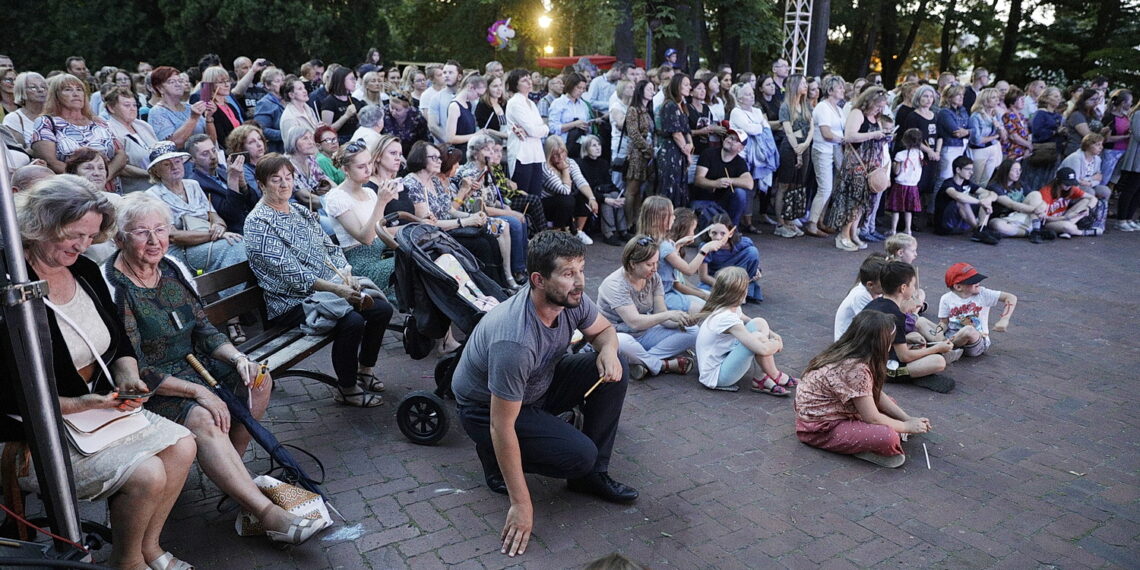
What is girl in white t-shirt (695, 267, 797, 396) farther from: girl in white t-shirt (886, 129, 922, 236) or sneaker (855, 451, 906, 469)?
girl in white t-shirt (886, 129, 922, 236)

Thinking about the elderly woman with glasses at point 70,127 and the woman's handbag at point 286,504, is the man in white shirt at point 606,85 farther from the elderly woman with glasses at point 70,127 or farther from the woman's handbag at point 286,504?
the woman's handbag at point 286,504

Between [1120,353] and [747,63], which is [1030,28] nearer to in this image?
[747,63]

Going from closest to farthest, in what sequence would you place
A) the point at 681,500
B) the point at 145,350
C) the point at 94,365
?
the point at 94,365
the point at 145,350
the point at 681,500

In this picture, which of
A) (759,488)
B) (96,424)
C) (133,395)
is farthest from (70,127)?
(759,488)

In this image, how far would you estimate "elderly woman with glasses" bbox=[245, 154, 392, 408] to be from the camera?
490cm

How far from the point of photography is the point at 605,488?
13.2 feet

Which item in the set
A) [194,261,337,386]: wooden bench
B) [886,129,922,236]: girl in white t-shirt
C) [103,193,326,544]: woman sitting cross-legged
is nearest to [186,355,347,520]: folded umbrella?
[103,193,326,544]: woman sitting cross-legged

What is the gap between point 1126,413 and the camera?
5.27 metres

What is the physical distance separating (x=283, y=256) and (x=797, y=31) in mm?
12935

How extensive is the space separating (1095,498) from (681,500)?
2.11 meters

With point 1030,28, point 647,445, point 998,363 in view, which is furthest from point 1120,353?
point 1030,28

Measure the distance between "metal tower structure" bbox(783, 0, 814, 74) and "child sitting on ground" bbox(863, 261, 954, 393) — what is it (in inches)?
430

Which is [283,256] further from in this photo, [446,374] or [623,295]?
[623,295]

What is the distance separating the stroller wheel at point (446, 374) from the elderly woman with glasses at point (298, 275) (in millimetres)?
→ 409
